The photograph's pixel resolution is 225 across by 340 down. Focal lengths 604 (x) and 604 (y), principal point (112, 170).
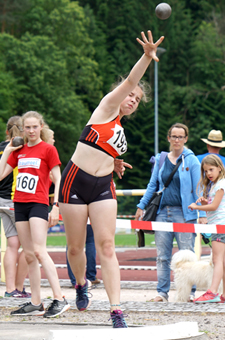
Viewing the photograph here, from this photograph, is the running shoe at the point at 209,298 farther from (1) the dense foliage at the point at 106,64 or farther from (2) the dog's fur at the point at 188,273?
(1) the dense foliage at the point at 106,64

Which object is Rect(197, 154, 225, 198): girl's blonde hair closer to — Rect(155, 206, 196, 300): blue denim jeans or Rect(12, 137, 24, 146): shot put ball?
Rect(155, 206, 196, 300): blue denim jeans

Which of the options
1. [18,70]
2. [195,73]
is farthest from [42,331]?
[195,73]

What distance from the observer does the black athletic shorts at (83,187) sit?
4.95 metres

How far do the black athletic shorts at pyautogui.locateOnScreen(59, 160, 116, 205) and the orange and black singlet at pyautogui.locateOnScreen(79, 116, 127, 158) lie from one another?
253 millimetres

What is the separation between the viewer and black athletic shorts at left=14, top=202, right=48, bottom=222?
5.82 meters

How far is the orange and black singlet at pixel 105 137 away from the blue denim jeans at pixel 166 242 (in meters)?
2.50

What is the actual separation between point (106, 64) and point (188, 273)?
46.4 metres

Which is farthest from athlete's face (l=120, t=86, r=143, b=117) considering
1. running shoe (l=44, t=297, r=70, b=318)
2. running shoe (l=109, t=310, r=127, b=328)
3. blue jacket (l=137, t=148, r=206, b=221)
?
blue jacket (l=137, t=148, r=206, b=221)

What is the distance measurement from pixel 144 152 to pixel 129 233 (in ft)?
81.5

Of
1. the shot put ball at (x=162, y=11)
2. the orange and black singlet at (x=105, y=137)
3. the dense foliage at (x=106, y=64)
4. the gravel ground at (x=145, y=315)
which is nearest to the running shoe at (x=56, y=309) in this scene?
the gravel ground at (x=145, y=315)

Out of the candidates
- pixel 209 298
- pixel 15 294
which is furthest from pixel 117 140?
pixel 15 294

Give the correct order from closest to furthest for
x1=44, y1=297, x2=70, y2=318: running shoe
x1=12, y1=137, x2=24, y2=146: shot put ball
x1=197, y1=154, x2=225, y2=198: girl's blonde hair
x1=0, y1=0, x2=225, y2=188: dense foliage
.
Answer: x1=44, y1=297, x2=70, y2=318: running shoe
x1=12, y1=137, x2=24, y2=146: shot put ball
x1=197, y1=154, x2=225, y2=198: girl's blonde hair
x1=0, y1=0, x2=225, y2=188: dense foliage

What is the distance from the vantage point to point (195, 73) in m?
54.6

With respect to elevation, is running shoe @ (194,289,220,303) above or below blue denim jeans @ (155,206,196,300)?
below
